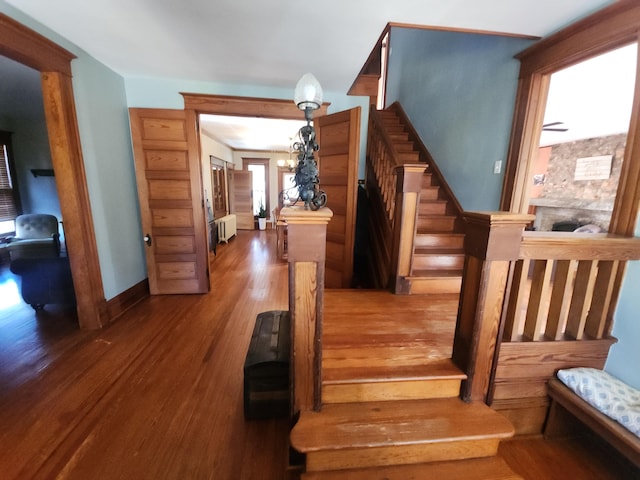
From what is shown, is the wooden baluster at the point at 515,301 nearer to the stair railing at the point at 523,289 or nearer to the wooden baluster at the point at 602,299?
the stair railing at the point at 523,289

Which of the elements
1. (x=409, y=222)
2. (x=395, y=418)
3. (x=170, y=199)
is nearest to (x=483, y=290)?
(x=395, y=418)

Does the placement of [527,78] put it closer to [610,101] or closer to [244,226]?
[610,101]

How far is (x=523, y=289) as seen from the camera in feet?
4.43

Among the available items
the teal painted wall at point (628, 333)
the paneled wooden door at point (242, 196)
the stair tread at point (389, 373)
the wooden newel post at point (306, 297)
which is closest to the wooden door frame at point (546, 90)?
the teal painted wall at point (628, 333)

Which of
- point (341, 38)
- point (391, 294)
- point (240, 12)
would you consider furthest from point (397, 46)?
point (391, 294)

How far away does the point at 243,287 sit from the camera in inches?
138

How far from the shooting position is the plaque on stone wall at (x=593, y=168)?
455 cm

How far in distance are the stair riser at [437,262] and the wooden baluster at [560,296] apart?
1.06 m

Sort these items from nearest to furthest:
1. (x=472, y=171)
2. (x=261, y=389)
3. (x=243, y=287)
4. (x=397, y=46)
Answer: (x=261, y=389) → (x=472, y=171) → (x=243, y=287) → (x=397, y=46)

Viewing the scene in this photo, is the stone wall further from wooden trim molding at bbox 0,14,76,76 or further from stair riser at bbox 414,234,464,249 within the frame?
wooden trim molding at bbox 0,14,76,76

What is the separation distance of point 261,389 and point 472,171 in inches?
111

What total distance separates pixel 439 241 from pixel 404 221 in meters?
0.83

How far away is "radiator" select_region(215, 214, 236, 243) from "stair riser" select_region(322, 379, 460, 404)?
537 cm

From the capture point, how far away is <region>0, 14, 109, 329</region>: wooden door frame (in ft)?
5.81
